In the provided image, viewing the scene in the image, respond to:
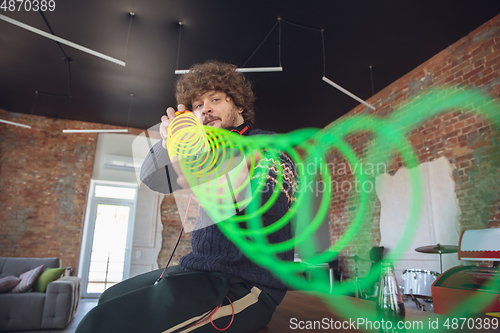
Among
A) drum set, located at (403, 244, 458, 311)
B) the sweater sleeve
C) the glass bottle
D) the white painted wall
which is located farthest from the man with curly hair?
the white painted wall

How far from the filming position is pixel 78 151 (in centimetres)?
721

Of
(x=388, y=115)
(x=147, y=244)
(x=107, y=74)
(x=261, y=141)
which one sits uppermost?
(x=107, y=74)

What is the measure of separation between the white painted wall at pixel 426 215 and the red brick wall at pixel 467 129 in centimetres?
13

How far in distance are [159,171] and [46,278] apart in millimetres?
4292

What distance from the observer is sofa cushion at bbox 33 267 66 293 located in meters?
4.10

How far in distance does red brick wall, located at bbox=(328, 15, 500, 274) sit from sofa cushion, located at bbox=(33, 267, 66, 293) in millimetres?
4914

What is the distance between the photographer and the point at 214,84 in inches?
49.7

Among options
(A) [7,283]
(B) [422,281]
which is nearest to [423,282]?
(B) [422,281]

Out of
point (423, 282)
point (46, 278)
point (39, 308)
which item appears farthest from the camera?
point (46, 278)

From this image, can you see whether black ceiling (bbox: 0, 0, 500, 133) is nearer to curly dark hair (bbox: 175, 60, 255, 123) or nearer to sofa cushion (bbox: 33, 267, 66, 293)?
curly dark hair (bbox: 175, 60, 255, 123)

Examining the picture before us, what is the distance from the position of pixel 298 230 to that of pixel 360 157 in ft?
8.19

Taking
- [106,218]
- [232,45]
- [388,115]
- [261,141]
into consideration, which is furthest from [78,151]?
[261,141]

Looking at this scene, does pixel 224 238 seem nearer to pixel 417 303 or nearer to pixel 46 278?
pixel 417 303

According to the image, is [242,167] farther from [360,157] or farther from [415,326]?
[360,157]
